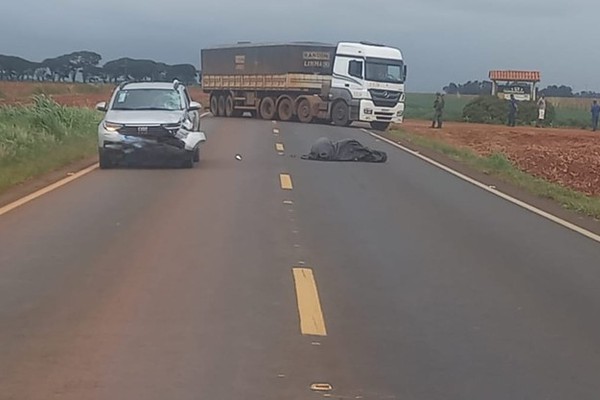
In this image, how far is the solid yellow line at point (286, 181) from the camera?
18.7 meters

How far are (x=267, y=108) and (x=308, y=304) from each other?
137 ft

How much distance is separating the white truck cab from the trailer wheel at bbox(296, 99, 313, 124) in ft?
8.58

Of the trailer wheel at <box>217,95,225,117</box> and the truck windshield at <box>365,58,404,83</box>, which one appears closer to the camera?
the truck windshield at <box>365,58,404,83</box>

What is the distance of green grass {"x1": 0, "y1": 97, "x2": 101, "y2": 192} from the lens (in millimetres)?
20922

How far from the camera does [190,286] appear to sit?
9.74 m

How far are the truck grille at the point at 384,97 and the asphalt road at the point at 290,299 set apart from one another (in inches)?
1050

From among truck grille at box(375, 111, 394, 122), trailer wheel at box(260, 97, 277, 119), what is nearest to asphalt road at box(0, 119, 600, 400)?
truck grille at box(375, 111, 394, 122)

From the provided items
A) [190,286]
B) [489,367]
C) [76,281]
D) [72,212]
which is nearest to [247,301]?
[190,286]

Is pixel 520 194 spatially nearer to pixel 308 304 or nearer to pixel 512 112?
pixel 308 304

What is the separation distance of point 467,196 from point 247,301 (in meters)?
10.0

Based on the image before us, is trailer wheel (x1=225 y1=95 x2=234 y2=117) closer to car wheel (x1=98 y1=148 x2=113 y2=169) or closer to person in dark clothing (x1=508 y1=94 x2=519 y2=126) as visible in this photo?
person in dark clothing (x1=508 y1=94 x2=519 y2=126)

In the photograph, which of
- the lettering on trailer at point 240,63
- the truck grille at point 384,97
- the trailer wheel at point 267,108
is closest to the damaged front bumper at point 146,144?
the truck grille at point 384,97

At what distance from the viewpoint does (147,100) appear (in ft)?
→ 73.3

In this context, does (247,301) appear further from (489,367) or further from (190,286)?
(489,367)
